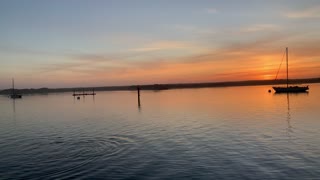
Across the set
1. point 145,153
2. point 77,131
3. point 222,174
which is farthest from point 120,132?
point 222,174

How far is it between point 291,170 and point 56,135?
24837mm

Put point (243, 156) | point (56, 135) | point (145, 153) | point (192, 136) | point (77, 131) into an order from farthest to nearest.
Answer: point (77, 131) < point (56, 135) < point (192, 136) < point (145, 153) < point (243, 156)

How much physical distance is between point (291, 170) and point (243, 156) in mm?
4258

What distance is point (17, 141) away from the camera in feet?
109

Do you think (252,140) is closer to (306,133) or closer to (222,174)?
(306,133)

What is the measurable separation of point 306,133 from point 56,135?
25.2 m

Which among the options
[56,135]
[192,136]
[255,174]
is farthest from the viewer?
[56,135]

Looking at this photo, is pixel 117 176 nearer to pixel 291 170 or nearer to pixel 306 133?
pixel 291 170

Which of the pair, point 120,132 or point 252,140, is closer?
point 252,140

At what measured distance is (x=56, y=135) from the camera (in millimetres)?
36719

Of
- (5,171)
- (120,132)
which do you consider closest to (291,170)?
(5,171)

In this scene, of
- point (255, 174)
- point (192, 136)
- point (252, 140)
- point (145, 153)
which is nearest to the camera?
point (255, 174)

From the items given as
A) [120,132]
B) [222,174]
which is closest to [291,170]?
[222,174]

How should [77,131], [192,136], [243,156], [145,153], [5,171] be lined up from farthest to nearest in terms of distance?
[77,131] → [192,136] → [145,153] → [243,156] → [5,171]
